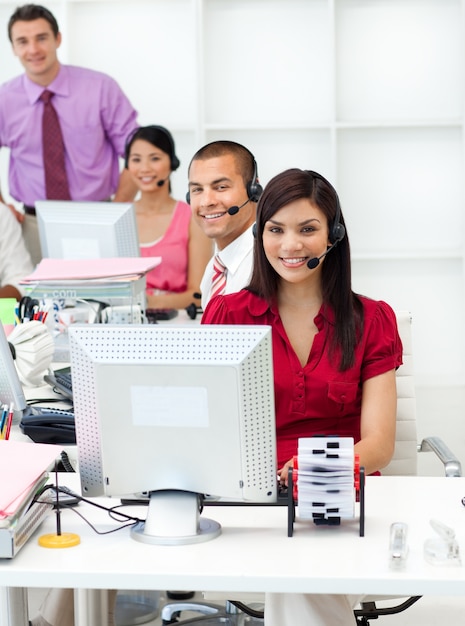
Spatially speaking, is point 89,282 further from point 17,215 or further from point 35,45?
point 35,45

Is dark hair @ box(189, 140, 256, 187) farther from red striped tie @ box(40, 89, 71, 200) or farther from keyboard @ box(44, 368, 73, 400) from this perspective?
red striped tie @ box(40, 89, 71, 200)

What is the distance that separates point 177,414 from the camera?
70.1 inches

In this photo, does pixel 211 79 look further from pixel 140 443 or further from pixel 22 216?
pixel 140 443

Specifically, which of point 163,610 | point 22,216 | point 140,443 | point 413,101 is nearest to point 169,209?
point 22,216

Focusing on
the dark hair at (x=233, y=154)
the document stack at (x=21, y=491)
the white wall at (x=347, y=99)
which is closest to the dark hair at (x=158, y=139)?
the white wall at (x=347, y=99)

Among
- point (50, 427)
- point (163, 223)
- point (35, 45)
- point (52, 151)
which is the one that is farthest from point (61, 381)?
point (35, 45)

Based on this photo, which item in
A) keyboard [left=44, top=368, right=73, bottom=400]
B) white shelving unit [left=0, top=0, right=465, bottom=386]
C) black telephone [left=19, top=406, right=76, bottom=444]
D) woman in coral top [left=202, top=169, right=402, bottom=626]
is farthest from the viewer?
white shelving unit [left=0, top=0, right=465, bottom=386]

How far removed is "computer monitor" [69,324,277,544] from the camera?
1.76 metres

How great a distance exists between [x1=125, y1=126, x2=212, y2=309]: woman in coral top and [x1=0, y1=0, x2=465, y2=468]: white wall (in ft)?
3.52

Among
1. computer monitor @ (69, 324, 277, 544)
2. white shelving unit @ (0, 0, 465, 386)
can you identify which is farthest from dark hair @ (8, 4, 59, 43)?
computer monitor @ (69, 324, 277, 544)

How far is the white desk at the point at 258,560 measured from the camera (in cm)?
163

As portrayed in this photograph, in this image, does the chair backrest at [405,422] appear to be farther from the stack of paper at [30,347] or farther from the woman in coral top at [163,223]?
the woman in coral top at [163,223]

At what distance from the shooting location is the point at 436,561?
5.49ft

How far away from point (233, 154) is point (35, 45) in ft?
8.18
